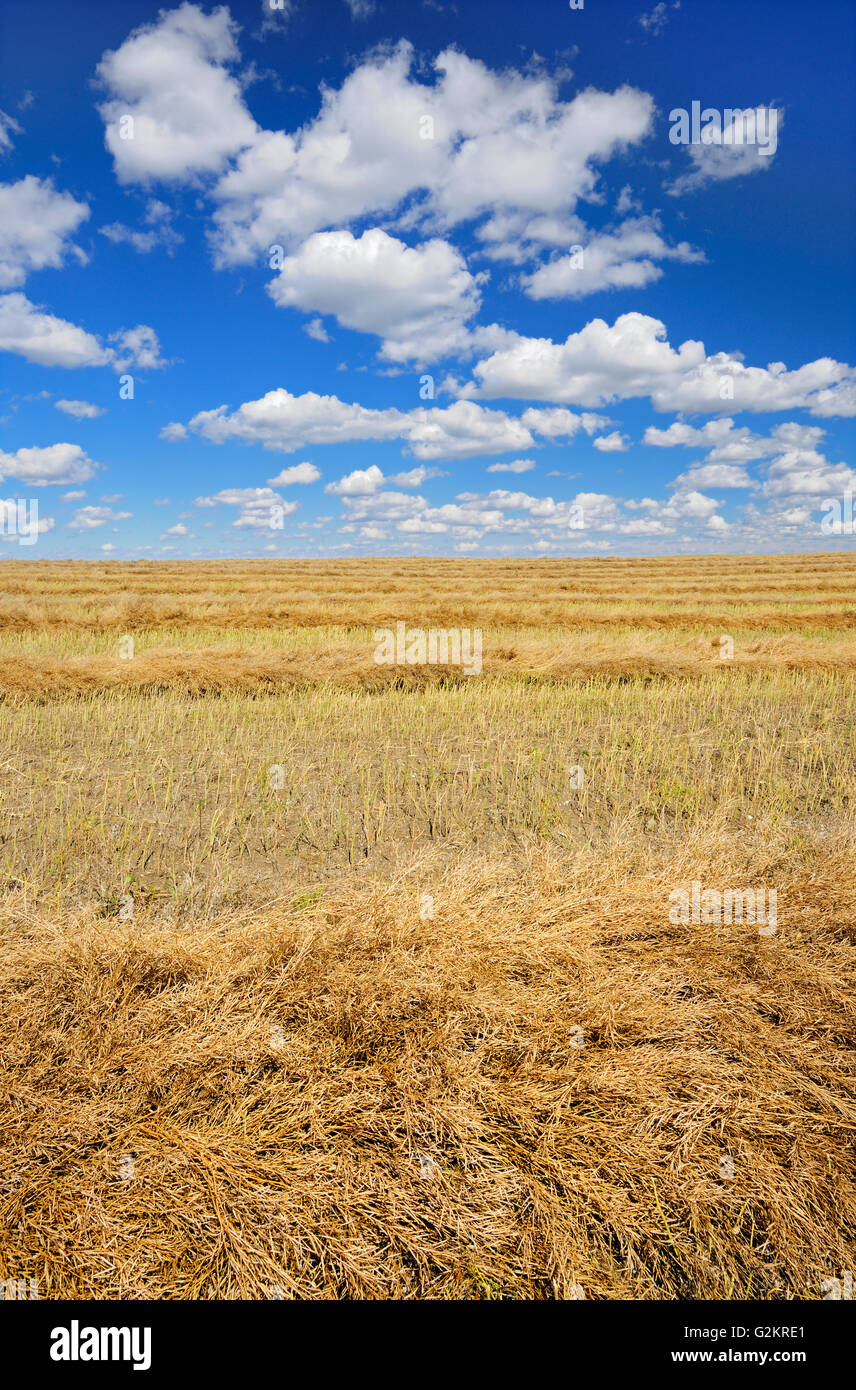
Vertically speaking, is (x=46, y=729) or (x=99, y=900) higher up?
(x=46, y=729)

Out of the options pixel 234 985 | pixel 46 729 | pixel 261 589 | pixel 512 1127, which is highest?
pixel 261 589

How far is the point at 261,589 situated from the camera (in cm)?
2470

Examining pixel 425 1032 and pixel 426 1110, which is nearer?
pixel 426 1110

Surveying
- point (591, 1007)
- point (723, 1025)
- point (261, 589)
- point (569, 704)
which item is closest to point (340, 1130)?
point (591, 1007)

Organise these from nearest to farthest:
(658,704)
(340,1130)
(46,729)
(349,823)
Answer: (340,1130)
(349,823)
(46,729)
(658,704)

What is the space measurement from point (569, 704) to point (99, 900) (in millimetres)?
6295

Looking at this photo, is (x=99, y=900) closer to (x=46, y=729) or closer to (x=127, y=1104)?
(x=127, y=1104)

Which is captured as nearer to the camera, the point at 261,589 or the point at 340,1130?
the point at 340,1130

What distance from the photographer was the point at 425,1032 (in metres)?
2.42

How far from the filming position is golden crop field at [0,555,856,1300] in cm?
181

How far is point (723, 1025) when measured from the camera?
2.53 m

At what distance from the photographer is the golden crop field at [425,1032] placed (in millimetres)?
1810
